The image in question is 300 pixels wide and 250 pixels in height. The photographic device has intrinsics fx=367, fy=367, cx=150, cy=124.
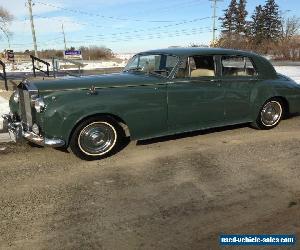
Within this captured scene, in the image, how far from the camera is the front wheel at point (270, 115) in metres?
7.02

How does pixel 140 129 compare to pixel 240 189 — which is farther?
pixel 140 129

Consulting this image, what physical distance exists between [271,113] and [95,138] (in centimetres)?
366

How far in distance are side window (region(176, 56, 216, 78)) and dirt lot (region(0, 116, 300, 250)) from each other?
115 cm

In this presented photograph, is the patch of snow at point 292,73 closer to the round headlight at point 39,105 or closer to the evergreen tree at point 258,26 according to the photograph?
the round headlight at point 39,105

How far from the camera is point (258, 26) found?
240 feet

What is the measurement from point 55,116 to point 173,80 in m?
1.99

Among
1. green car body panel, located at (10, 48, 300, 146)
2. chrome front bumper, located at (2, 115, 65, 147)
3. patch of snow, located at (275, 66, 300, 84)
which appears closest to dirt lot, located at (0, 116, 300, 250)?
chrome front bumper, located at (2, 115, 65, 147)

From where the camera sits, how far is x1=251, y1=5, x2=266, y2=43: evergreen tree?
72.8m

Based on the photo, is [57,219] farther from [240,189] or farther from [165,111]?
[165,111]

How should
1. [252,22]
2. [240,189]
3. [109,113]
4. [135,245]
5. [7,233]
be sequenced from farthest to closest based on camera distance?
[252,22]
[109,113]
[240,189]
[7,233]
[135,245]

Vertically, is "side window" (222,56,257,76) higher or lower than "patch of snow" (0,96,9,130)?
higher

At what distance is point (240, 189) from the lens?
4375mm

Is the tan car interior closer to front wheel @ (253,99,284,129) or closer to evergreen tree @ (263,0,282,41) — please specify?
front wheel @ (253,99,284,129)

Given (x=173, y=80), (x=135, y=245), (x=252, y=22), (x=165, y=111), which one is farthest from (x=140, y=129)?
(x=252, y=22)
